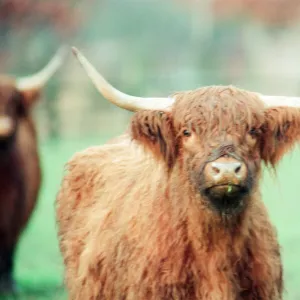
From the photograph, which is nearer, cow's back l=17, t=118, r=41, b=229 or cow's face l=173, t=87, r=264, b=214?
cow's face l=173, t=87, r=264, b=214

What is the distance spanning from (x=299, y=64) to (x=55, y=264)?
19712 mm

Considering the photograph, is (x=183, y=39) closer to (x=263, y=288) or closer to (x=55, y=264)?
(x=55, y=264)

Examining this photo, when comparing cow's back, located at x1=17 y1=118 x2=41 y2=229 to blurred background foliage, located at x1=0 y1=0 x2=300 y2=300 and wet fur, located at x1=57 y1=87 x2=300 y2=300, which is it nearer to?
wet fur, located at x1=57 y1=87 x2=300 y2=300

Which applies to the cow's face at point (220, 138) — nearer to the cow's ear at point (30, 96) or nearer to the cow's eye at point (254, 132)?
the cow's eye at point (254, 132)

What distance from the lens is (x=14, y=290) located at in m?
8.55

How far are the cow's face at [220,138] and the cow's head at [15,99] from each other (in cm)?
329

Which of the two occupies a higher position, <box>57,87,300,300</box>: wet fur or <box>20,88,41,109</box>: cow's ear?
<box>20,88,41,109</box>: cow's ear

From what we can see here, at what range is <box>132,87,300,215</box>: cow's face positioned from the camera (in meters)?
4.55

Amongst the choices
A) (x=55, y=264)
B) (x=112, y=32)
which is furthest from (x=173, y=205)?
(x=112, y=32)

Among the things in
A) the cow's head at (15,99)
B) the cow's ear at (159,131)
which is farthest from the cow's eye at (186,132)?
the cow's head at (15,99)

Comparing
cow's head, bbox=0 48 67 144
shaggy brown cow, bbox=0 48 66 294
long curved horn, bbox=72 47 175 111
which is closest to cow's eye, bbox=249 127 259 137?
long curved horn, bbox=72 47 175 111

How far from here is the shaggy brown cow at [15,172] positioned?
28.0ft

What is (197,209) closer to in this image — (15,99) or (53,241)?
(15,99)

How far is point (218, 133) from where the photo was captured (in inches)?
185
